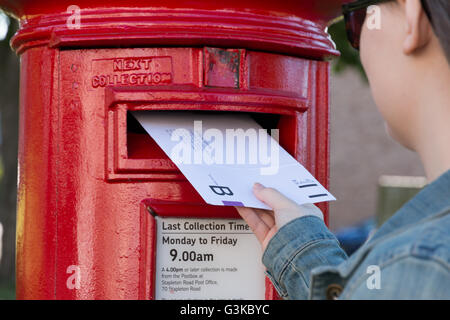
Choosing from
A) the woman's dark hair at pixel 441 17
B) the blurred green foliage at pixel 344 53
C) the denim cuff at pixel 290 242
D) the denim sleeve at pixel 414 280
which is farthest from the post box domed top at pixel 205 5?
the blurred green foliage at pixel 344 53

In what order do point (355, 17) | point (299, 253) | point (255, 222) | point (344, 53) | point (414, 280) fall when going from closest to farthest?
1. point (414, 280)
2. point (355, 17)
3. point (299, 253)
4. point (255, 222)
5. point (344, 53)

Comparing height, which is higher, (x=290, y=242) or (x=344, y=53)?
(x=344, y=53)

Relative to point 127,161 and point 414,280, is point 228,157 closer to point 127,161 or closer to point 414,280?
point 127,161

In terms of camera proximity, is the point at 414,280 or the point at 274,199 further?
the point at 274,199

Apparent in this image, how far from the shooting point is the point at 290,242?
154 centimetres

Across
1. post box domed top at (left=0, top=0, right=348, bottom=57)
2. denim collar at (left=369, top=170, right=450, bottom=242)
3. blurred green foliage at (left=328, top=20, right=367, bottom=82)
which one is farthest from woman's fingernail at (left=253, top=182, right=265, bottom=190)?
blurred green foliage at (left=328, top=20, right=367, bottom=82)

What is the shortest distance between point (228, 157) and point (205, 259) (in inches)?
11.0

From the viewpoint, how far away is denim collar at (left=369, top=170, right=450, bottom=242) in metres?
1.11

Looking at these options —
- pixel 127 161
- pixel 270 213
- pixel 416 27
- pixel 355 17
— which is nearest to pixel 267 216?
pixel 270 213

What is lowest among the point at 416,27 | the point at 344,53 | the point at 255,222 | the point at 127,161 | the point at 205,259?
the point at 205,259

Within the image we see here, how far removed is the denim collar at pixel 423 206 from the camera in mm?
1111

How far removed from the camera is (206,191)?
151 cm
